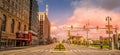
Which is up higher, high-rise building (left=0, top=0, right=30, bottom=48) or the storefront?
high-rise building (left=0, top=0, right=30, bottom=48)

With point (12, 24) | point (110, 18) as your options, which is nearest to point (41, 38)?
point (12, 24)

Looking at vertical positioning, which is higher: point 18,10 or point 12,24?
point 18,10

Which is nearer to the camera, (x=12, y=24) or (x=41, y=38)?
(x=12, y=24)

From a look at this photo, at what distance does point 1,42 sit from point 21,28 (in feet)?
94.8

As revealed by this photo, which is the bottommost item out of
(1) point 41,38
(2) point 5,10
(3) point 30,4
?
(1) point 41,38

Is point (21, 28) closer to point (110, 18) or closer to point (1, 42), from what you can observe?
point (1, 42)

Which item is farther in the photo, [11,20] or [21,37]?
[21,37]

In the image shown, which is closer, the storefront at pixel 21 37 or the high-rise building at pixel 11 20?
the high-rise building at pixel 11 20

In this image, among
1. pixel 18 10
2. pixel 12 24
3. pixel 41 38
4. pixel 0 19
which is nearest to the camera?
pixel 0 19

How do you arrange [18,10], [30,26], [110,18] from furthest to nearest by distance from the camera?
1. [30,26]
2. [18,10]
3. [110,18]

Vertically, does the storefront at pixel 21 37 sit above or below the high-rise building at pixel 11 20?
below

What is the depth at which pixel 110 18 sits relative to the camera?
5750 cm

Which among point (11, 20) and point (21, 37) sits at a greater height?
point (11, 20)

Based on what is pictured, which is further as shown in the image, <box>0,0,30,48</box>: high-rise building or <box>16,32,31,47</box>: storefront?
<box>16,32,31,47</box>: storefront
